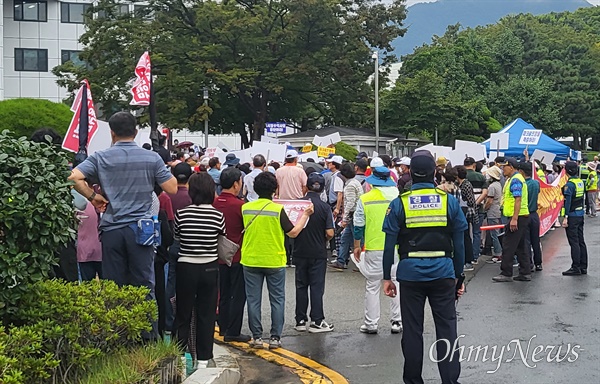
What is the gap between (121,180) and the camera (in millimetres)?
6578

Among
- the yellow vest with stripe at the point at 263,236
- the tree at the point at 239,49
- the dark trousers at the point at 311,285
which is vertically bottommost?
the dark trousers at the point at 311,285

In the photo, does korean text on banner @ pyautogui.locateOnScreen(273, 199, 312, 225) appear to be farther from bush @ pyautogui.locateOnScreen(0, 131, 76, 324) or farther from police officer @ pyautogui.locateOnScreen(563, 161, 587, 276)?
police officer @ pyautogui.locateOnScreen(563, 161, 587, 276)

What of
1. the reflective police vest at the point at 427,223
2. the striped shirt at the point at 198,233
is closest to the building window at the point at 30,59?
the striped shirt at the point at 198,233

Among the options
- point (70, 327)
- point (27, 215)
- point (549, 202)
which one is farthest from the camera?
point (549, 202)

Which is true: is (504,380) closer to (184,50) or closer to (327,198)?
(327,198)

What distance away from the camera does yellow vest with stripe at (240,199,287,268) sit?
827 centimetres

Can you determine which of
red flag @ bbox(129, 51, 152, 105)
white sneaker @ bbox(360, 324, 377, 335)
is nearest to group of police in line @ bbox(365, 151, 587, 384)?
white sneaker @ bbox(360, 324, 377, 335)

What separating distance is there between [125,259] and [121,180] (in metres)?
0.67

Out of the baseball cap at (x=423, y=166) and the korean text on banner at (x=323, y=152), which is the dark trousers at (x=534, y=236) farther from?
the korean text on banner at (x=323, y=152)

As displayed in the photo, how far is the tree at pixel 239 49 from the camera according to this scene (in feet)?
124

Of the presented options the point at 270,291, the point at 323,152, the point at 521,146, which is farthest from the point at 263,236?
the point at 521,146

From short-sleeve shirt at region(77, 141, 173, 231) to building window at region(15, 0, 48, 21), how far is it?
2024 inches

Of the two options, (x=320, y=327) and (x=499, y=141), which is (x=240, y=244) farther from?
(x=499, y=141)

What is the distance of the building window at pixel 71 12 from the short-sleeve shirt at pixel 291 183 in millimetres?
45692
